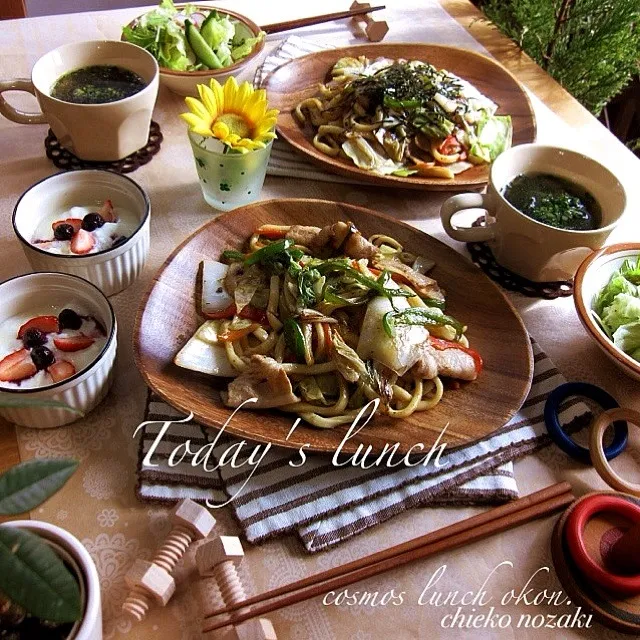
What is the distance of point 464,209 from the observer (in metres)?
1.67

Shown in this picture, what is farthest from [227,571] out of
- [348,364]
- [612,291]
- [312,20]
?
[312,20]

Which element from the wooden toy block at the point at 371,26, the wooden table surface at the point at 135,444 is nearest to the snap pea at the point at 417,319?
the wooden table surface at the point at 135,444

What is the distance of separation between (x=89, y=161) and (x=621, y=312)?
4.98 feet

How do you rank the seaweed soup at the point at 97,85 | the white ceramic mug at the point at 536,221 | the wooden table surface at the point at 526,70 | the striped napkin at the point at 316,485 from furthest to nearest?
the wooden table surface at the point at 526,70 → the seaweed soup at the point at 97,85 → the white ceramic mug at the point at 536,221 → the striped napkin at the point at 316,485

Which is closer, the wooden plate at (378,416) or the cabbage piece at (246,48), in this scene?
the wooden plate at (378,416)

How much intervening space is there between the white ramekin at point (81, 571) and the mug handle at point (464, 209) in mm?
1196

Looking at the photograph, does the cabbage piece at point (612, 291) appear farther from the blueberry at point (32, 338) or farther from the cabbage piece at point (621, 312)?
the blueberry at point (32, 338)

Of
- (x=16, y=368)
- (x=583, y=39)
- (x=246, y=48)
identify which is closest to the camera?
(x=16, y=368)

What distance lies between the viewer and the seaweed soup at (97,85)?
1779 millimetres

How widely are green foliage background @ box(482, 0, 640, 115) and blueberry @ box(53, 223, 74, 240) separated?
2086 mm

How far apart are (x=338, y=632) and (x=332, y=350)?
0.55 m

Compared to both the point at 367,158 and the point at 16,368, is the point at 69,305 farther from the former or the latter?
the point at 367,158

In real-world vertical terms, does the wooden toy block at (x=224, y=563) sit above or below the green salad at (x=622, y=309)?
below

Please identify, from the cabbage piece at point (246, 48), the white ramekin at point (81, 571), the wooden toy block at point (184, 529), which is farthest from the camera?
the cabbage piece at point (246, 48)
